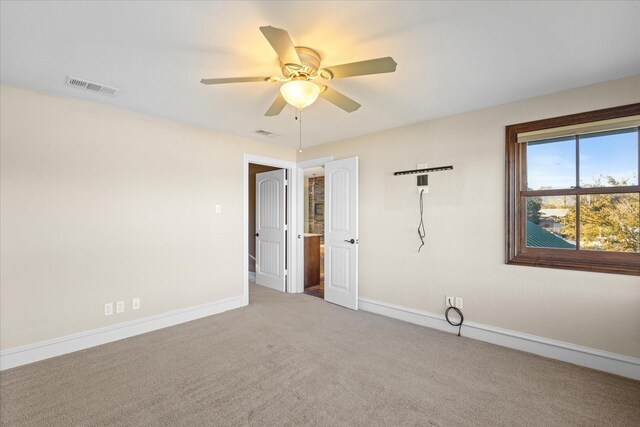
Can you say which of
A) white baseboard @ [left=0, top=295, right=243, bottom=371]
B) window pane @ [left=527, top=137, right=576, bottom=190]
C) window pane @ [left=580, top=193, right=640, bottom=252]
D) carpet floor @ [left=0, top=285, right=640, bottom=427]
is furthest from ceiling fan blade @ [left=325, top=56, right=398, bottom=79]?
white baseboard @ [left=0, top=295, right=243, bottom=371]

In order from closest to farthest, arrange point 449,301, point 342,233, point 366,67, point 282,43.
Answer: point 282,43
point 366,67
point 449,301
point 342,233

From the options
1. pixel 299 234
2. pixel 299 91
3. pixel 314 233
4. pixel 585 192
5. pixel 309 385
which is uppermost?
pixel 299 91

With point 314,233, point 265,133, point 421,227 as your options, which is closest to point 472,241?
point 421,227

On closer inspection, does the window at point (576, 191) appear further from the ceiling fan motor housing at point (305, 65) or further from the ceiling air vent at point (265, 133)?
the ceiling air vent at point (265, 133)

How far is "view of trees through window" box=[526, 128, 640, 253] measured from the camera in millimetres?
2396

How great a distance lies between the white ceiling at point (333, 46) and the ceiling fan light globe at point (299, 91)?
0.77 feet

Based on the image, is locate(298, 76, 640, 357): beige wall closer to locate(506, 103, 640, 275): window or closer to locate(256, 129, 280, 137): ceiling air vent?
locate(506, 103, 640, 275): window

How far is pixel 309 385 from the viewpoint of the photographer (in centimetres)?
222

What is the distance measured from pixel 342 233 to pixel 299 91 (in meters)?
2.55

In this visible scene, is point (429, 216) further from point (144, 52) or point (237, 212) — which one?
point (144, 52)

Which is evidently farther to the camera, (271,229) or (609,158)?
(271,229)

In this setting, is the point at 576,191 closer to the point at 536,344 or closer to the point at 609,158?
the point at 609,158

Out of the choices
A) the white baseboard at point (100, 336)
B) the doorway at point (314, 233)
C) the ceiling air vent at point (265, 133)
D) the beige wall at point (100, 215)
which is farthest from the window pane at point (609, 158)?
the white baseboard at point (100, 336)

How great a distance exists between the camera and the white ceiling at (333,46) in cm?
159
